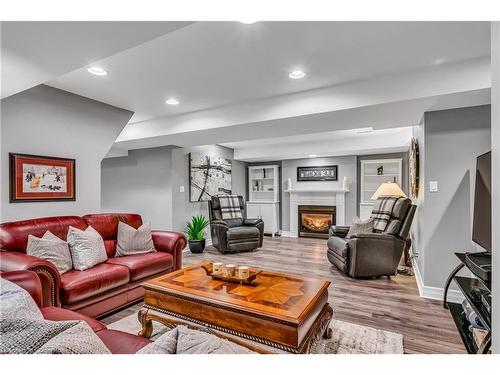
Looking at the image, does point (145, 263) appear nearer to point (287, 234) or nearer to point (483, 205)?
point (483, 205)

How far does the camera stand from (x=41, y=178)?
2912 millimetres

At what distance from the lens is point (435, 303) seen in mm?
2713

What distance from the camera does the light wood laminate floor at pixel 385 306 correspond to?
6.73 ft

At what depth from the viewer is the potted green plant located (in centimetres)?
505

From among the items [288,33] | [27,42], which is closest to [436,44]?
[288,33]

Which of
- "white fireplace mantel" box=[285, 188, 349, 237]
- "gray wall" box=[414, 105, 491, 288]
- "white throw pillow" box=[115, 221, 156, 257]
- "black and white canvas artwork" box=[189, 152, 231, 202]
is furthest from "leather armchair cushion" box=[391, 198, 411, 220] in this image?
"black and white canvas artwork" box=[189, 152, 231, 202]

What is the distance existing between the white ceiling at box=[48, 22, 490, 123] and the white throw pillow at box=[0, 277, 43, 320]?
186 centimetres

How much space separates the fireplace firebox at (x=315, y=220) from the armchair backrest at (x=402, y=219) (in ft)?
9.58

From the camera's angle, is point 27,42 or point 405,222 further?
point 405,222

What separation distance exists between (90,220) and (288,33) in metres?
2.80

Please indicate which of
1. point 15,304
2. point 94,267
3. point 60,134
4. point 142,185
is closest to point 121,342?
point 15,304
